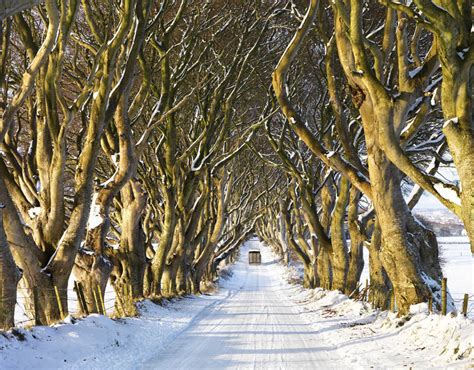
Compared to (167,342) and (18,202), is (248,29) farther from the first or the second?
(167,342)

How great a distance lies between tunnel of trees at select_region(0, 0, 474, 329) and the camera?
20.9ft

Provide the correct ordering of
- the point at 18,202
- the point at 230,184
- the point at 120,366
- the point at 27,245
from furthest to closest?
the point at 230,184 < the point at 18,202 < the point at 27,245 < the point at 120,366

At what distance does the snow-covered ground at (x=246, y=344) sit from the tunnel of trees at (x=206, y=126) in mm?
773

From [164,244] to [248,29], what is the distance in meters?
6.85

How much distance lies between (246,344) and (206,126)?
8031 millimetres

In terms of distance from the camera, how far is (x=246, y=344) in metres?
7.91

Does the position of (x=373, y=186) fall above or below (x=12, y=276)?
above

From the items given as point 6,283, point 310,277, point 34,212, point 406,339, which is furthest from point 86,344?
point 310,277

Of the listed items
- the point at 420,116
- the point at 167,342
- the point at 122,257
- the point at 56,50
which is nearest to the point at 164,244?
the point at 122,257

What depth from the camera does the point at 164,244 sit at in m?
14.3

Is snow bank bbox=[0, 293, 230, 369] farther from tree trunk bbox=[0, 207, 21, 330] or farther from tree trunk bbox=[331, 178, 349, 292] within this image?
tree trunk bbox=[331, 178, 349, 292]

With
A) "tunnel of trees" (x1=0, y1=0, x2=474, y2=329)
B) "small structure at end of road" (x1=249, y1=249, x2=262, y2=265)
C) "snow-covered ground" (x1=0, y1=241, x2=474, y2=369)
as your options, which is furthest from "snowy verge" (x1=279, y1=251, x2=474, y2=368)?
"small structure at end of road" (x1=249, y1=249, x2=262, y2=265)

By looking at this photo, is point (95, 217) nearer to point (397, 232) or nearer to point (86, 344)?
point (86, 344)

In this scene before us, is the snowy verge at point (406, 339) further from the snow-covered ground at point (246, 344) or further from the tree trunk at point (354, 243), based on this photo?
the tree trunk at point (354, 243)
